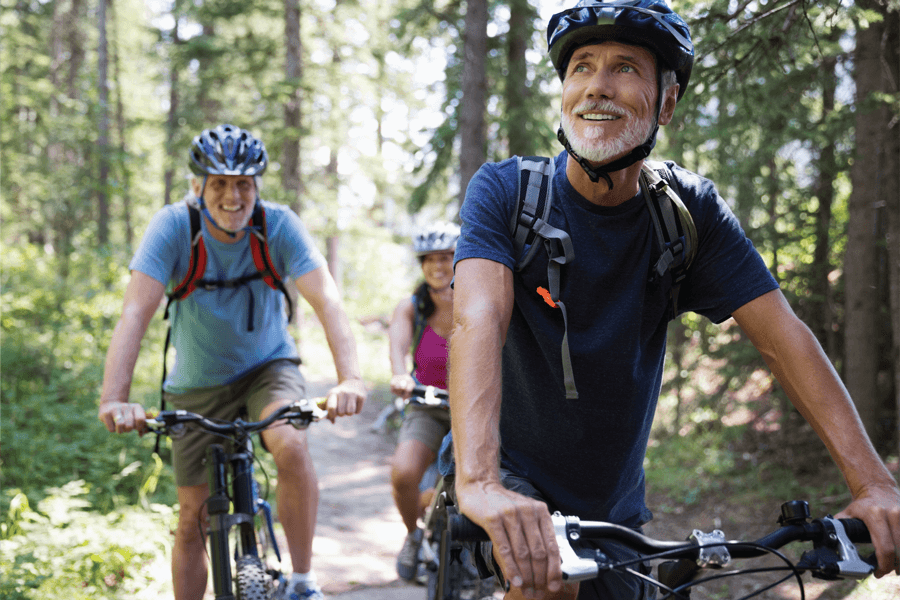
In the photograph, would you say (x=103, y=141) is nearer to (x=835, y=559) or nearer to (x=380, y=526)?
(x=380, y=526)

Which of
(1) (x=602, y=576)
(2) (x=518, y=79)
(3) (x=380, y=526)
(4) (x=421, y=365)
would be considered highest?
(2) (x=518, y=79)

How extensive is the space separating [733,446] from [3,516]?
325 inches

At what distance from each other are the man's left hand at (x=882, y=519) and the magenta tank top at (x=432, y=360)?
400cm

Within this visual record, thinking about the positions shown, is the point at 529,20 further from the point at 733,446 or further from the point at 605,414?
the point at 605,414

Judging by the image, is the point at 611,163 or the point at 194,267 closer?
the point at 611,163

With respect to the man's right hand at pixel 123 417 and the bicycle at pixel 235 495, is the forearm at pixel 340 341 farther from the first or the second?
the man's right hand at pixel 123 417

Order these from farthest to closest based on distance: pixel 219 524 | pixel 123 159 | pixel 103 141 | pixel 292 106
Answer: pixel 292 106
pixel 103 141
pixel 123 159
pixel 219 524

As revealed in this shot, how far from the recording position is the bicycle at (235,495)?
3.54 m

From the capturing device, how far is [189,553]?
4.19 meters

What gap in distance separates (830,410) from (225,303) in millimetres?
3431

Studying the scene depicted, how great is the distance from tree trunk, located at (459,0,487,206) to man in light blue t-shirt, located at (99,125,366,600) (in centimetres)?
504

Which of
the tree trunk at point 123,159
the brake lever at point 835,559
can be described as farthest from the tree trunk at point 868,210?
the tree trunk at point 123,159

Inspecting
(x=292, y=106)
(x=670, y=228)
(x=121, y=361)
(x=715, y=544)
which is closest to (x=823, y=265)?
(x=670, y=228)

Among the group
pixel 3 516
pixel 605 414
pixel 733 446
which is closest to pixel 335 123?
pixel 733 446
